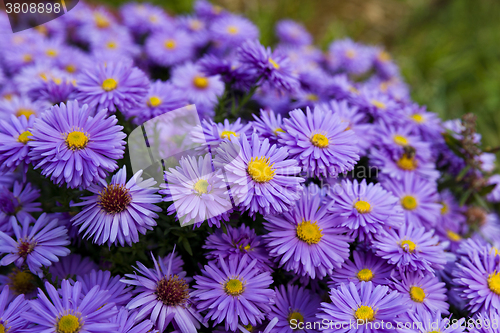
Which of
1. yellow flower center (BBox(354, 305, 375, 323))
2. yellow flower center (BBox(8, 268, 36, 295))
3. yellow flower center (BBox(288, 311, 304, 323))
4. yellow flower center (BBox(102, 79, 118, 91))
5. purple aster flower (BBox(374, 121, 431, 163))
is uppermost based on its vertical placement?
yellow flower center (BBox(102, 79, 118, 91))

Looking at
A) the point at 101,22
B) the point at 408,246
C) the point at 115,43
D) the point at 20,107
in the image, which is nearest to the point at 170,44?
the point at 115,43

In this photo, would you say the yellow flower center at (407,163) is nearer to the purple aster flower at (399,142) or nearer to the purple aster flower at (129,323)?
the purple aster flower at (399,142)

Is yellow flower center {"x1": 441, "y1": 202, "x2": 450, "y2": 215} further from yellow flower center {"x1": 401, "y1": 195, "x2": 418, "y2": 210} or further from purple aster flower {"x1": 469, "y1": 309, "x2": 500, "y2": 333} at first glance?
purple aster flower {"x1": 469, "y1": 309, "x2": 500, "y2": 333}

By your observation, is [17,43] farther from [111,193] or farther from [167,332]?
[167,332]

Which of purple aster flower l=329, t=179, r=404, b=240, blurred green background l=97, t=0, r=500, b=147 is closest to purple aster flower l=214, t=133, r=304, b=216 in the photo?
purple aster flower l=329, t=179, r=404, b=240

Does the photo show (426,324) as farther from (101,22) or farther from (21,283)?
(101,22)

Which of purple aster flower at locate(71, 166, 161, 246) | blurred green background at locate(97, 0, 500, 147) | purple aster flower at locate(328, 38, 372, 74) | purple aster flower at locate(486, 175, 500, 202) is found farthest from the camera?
blurred green background at locate(97, 0, 500, 147)

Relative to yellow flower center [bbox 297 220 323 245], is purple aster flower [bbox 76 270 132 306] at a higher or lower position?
lower
